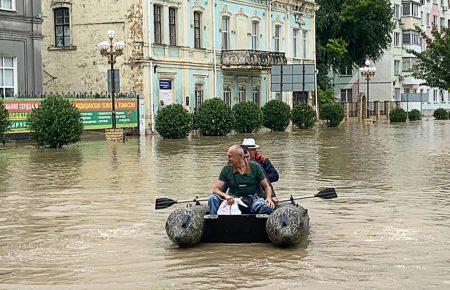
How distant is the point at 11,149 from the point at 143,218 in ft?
56.5

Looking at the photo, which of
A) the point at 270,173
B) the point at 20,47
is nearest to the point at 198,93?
the point at 20,47

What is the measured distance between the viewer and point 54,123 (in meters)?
28.2

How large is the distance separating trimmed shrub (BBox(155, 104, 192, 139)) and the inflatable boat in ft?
84.6

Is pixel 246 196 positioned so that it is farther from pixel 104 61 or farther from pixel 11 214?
pixel 104 61

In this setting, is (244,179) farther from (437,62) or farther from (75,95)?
(437,62)

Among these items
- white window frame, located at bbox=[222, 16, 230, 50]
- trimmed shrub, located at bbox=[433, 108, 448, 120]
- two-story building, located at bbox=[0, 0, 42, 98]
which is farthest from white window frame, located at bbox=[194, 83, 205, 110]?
trimmed shrub, located at bbox=[433, 108, 448, 120]

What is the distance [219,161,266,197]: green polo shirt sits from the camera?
10672mm

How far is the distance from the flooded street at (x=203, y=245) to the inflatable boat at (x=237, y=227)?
0.44 ft

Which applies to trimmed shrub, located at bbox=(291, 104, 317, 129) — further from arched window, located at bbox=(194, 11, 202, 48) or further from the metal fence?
the metal fence

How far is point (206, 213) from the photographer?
10352 millimetres

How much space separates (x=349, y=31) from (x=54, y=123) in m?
38.0

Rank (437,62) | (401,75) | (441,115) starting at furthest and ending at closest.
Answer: (401,75), (441,115), (437,62)

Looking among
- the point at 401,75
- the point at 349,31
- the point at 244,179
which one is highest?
the point at 349,31

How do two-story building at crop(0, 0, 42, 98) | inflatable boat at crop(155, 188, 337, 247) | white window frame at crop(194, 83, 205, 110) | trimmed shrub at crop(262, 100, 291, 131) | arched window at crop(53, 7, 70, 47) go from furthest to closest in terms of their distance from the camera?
white window frame at crop(194, 83, 205, 110) < trimmed shrub at crop(262, 100, 291, 131) < arched window at crop(53, 7, 70, 47) < two-story building at crop(0, 0, 42, 98) < inflatable boat at crop(155, 188, 337, 247)
